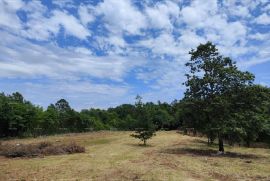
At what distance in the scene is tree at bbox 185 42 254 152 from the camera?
3547 centimetres

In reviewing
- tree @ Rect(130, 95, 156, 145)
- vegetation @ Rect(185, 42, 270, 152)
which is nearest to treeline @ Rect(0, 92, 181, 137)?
tree @ Rect(130, 95, 156, 145)

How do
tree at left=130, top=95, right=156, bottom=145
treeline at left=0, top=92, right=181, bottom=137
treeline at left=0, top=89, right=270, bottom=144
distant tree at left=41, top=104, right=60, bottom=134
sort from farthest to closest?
1. distant tree at left=41, top=104, right=60, bottom=134
2. treeline at left=0, top=92, right=181, bottom=137
3. tree at left=130, top=95, right=156, bottom=145
4. treeline at left=0, top=89, right=270, bottom=144

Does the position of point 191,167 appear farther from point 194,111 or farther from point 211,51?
point 211,51

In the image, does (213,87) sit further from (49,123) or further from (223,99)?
(49,123)

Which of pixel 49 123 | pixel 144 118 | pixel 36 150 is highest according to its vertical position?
pixel 49 123

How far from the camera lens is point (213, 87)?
3675 centimetres

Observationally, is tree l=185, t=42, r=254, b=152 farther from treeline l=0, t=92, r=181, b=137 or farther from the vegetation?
treeline l=0, t=92, r=181, b=137

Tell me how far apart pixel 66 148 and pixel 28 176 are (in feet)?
49.4

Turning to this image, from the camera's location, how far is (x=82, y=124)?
96750 mm

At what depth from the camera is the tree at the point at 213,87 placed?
1396 inches

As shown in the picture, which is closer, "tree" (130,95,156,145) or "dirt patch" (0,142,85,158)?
"dirt patch" (0,142,85,158)

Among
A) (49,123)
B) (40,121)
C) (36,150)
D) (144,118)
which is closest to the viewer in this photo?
(36,150)

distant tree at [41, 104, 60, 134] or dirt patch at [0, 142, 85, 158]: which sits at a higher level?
distant tree at [41, 104, 60, 134]

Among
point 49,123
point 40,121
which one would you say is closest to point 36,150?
point 40,121
